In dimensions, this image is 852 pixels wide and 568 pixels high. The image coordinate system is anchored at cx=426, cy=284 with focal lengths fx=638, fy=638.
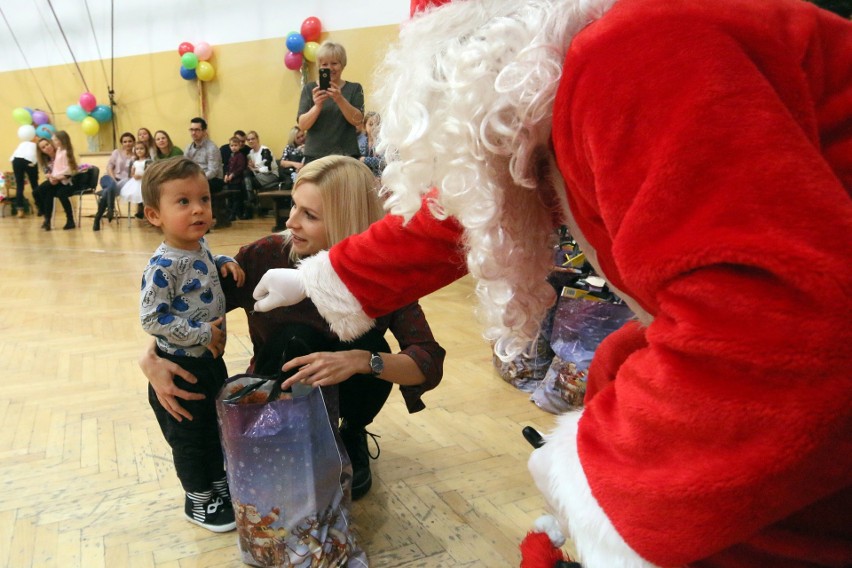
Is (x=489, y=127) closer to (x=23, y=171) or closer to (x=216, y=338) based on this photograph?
(x=216, y=338)

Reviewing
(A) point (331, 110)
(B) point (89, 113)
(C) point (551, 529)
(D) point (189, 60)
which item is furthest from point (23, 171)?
(C) point (551, 529)

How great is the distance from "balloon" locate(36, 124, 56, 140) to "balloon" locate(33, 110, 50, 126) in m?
0.21

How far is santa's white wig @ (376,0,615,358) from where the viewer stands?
60cm

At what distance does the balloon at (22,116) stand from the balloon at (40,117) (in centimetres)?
6

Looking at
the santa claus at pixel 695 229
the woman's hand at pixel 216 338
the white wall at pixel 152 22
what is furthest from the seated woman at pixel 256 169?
the santa claus at pixel 695 229

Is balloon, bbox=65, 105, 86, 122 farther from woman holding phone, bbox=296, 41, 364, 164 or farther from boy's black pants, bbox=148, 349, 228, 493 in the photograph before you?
boy's black pants, bbox=148, 349, 228, 493

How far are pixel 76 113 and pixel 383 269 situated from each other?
912 centimetres

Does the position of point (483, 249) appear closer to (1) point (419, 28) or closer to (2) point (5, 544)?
(1) point (419, 28)

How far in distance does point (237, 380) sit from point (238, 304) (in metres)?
0.34

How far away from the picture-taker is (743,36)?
0.48 metres

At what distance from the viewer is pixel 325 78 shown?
3398mm

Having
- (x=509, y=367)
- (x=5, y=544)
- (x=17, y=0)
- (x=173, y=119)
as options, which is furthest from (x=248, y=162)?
(x=5, y=544)

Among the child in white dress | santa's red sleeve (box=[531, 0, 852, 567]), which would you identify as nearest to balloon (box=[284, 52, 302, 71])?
the child in white dress

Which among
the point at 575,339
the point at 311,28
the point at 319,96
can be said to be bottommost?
the point at 575,339
